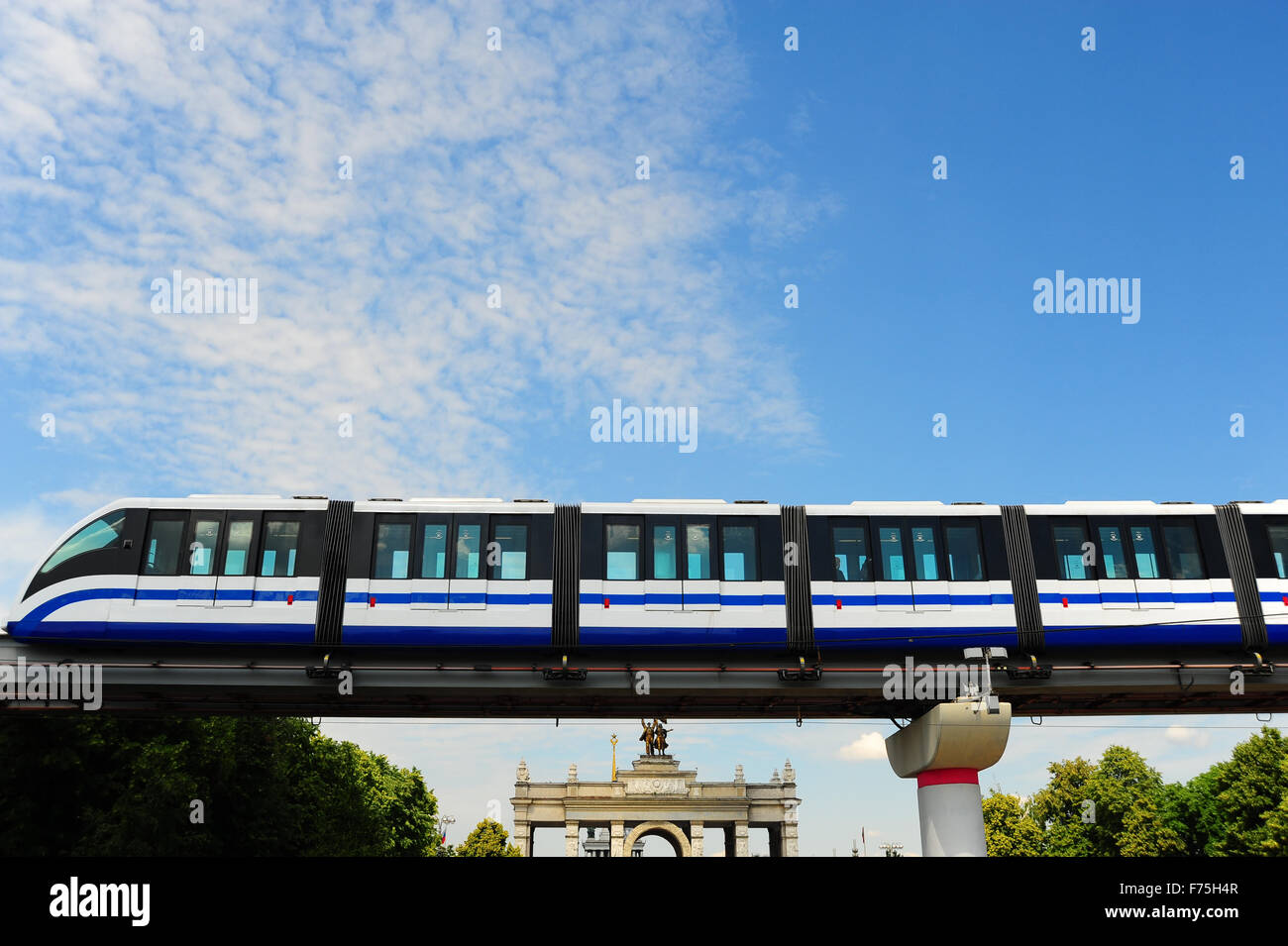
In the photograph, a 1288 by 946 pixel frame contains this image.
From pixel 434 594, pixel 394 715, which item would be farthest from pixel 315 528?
pixel 394 715

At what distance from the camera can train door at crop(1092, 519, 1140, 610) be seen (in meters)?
22.1

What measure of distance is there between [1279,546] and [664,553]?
14277 millimetres

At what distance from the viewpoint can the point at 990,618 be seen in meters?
21.9

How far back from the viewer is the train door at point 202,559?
21.0 m

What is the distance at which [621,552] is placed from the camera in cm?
2180

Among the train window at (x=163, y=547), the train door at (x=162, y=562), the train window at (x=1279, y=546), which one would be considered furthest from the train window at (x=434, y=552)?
the train window at (x=1279, y=546)

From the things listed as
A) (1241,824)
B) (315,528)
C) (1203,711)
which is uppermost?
(315,528)

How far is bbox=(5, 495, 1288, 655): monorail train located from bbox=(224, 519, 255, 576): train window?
4cm

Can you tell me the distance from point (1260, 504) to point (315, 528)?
856 inches

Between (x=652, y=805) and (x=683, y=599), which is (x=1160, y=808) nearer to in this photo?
(x=652, y=805)

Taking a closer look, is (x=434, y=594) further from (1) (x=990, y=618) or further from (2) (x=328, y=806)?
(2) (x=328, y=806)

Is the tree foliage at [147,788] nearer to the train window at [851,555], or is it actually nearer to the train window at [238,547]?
the train window at [238,547]

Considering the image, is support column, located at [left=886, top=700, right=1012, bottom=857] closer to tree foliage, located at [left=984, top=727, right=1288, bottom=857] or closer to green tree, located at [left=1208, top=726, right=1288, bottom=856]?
tree foliage, located at [left=984, top=727, right=1288, bottom=857]
